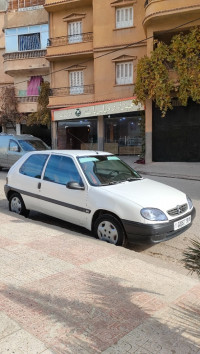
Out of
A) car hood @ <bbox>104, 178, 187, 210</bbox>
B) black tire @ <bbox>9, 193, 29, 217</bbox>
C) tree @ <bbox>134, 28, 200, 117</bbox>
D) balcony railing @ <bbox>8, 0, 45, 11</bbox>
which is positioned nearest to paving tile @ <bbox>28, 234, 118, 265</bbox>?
car hood @ <bbox>104, 178, 187, 210</bbox>

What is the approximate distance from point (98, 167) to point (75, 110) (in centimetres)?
1476

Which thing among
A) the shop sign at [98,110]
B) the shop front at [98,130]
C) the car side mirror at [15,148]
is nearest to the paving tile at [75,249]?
the car side mirror at [15,148]

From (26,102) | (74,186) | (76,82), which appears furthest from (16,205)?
(26,102)

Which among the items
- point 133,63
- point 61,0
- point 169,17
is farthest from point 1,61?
point 169,17

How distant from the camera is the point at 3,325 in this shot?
2.47 metres

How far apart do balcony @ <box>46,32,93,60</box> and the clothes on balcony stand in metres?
3.61

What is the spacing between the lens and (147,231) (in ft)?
14.0

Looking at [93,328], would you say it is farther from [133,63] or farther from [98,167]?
[133,63]

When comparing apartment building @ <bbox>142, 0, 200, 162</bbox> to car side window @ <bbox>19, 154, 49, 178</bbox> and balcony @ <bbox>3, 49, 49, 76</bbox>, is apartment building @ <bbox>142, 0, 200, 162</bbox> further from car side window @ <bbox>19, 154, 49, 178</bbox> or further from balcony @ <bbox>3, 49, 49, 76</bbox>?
car side window @ <bbox>19, 154, 49, 178</bbox>

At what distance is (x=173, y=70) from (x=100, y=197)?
12.4m

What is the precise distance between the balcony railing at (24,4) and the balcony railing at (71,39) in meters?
4.20

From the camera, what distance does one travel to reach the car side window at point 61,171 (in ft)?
17.4

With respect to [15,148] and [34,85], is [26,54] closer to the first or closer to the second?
[34,85]

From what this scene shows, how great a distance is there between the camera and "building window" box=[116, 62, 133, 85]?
19172 millimetres
